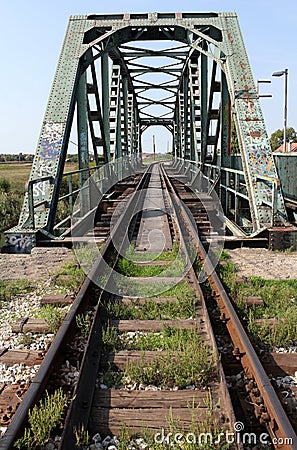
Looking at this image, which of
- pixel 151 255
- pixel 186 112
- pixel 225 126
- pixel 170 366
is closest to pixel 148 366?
pixel 170 366

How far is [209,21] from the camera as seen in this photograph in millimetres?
10219

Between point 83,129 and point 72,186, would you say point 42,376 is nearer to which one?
point 83,129

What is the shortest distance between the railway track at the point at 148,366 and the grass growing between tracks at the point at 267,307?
0.66 feet

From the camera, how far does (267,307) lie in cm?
421

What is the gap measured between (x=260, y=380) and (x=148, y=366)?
2.54 feet

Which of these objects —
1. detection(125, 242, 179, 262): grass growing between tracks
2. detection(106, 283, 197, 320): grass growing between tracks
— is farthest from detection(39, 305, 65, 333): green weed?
detection(125, 242, 179, 262): grass growing between tracks

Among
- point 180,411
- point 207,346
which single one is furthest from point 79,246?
point 180,411

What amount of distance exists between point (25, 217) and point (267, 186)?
3.77 meters

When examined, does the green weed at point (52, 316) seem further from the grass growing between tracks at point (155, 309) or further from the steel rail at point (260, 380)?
the steel rail at point (260, 380)

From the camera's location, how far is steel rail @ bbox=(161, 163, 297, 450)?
2205 mm

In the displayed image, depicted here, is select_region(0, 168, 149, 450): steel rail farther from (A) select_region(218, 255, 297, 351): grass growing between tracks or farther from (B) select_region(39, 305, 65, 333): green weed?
(A) select_region(218, 255, 297, 351): grass growing between tracks

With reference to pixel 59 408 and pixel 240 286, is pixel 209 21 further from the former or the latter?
pixel 59 408

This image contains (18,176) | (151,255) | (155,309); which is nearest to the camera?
(155,309)

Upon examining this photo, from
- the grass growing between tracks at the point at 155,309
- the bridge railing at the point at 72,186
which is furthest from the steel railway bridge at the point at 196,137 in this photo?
the grass growing between tracks at the point at 155,309
